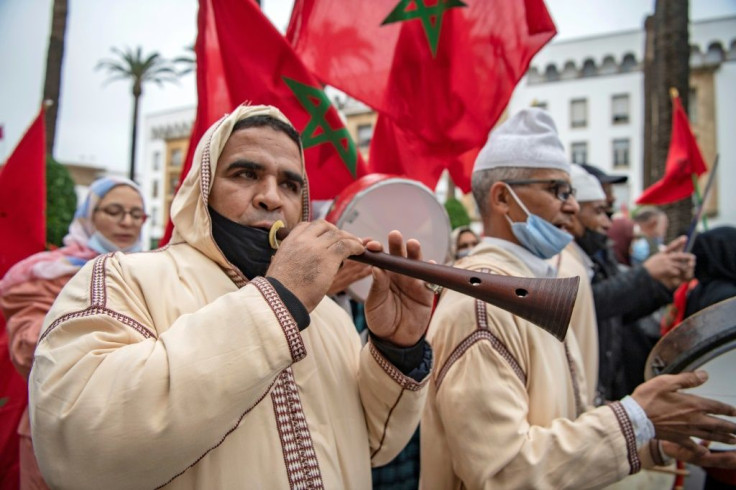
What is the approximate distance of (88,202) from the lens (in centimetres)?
410

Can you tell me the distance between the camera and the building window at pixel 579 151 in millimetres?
36406

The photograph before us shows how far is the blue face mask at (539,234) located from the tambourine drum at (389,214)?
0.76 meters

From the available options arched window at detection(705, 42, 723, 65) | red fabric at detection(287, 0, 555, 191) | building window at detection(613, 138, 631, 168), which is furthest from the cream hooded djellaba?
arched window at detection(705, 42, 723, 65)

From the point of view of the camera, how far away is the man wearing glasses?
1.93 metres

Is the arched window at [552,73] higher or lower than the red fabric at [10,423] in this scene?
higher

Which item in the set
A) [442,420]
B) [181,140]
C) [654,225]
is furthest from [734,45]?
[181,140]

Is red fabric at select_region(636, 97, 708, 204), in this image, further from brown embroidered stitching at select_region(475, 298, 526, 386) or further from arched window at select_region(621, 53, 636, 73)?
arched window at select_region(621, 53, 636, 73)

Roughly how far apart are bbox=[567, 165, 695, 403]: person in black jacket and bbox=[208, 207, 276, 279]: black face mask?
2.46 m

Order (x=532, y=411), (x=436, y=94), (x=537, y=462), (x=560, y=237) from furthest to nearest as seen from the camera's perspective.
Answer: (x=436, y=94)
(x=560, y=237)
(x=532, y=411)
(x=537, y=462)

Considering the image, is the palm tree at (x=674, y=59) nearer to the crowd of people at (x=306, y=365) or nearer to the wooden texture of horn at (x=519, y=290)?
the crowd of people at (x=306, y=365)

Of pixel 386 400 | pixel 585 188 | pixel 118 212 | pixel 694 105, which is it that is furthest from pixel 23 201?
pixel 694 105

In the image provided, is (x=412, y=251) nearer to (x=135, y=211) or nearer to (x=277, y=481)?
(x=277, y=481)

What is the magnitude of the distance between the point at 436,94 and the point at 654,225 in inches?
195

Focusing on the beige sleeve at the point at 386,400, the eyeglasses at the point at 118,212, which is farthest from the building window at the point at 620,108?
the beige sleeve at the point at 386,400
